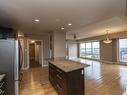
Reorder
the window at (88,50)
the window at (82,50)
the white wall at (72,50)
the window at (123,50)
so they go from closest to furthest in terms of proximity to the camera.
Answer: the window at (123,50), the window at (88,50), the window at (82,50), the white wall at (72,50)

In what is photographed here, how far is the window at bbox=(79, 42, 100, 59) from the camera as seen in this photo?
1058cm

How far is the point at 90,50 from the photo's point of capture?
1171 centimetres

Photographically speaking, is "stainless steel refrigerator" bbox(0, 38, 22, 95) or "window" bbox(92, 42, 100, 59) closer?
"stainless steel refrigerator" bbox(0, 38, 22, 95)

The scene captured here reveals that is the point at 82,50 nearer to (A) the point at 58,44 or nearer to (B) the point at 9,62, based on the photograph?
(A) the point at 58,44

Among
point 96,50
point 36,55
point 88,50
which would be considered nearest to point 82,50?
point 88,50

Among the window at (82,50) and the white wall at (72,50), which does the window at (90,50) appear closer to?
the window at (82,50)

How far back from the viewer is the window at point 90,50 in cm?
1058

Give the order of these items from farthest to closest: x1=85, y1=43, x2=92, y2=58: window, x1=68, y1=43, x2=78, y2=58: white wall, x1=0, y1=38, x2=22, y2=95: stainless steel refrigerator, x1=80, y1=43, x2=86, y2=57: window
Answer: x1=68, y1=43, x2=78, y2=58: white wall
x1=80, y1=43, x2=86, y2=57: window
x1=85, y1=43, x2=92, y2=58: window
x1=0, y1=38, x2=22, y2=95: stainless steel refrigerator

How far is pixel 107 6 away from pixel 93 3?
41cm

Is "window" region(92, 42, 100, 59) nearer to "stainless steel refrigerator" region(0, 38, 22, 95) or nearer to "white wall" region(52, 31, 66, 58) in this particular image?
"white wall" region(52, 31, 66, 58)

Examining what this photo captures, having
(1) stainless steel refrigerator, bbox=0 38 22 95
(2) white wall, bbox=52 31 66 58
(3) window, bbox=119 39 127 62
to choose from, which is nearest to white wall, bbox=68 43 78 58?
(3) window, bbox=119 39 127 62

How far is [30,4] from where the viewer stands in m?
2.36

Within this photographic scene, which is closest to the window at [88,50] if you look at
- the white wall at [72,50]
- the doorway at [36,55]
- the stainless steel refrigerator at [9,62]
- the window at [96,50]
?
the window at [96,50]

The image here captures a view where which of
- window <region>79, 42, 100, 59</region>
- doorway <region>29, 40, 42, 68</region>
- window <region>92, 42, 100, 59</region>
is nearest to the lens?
doorway <region>29, 40, 42, 68</region>
